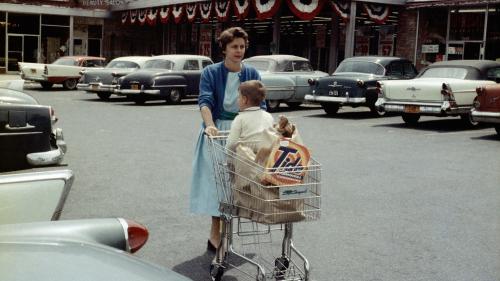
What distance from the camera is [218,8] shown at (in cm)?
2905

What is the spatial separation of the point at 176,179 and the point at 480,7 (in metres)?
18.6

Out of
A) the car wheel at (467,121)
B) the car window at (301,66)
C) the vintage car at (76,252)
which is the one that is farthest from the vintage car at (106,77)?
the vintage car at (76,252)

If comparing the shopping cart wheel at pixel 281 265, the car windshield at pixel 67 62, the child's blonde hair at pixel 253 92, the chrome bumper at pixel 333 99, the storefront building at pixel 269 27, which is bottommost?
the shopping cart wheel at pixel 281 265

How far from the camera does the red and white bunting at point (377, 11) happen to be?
2522 cm

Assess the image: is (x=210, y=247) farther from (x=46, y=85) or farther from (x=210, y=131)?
(x=46, y=85)

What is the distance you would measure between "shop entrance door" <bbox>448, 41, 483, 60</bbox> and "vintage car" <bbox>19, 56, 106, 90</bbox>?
14199 millimetres

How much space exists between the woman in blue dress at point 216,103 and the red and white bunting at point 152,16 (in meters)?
31.4

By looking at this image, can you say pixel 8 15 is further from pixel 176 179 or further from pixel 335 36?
pixel 176 179

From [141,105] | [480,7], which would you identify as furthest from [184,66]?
[480,7]

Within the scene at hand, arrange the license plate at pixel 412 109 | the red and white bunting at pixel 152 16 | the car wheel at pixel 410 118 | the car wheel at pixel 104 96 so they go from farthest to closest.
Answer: the red and white bunting at pixel 152 16
the car wheel at pixel 104 96
the car wheel at pixel 410 118
the license plate at pixel 412 109

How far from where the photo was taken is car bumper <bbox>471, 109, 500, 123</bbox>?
505 inches

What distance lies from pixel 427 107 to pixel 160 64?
10.2 m

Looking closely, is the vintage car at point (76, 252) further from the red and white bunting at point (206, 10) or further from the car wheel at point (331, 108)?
the red and white bunting at point (206, 10)

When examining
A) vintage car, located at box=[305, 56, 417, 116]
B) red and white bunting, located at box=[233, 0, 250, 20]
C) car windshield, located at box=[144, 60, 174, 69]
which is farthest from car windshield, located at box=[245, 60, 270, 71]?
red and white bunting, located at box=[233, 0, 250, 20]
